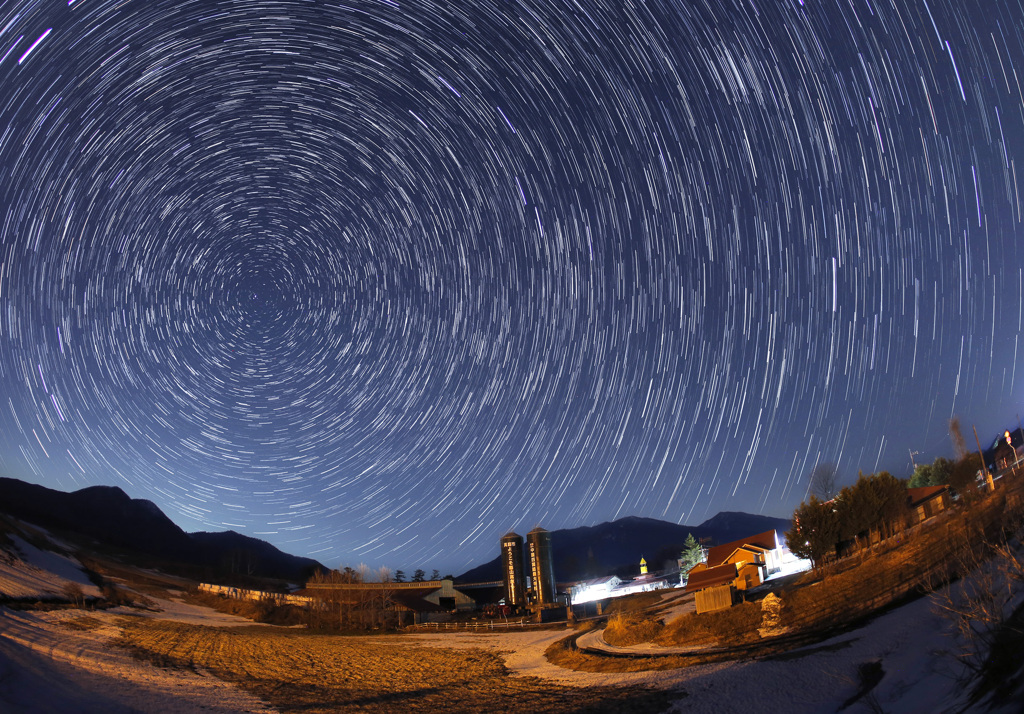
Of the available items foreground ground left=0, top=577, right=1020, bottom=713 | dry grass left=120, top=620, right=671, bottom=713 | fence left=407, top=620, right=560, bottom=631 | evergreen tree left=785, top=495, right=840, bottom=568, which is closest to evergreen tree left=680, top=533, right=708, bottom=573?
fence left=407, top=620, right=560, bottom=631

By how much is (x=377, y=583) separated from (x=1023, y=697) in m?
60.7

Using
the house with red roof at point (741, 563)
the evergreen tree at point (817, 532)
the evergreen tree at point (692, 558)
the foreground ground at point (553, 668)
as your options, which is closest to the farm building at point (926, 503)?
the evergreen tree at point (817, 532)

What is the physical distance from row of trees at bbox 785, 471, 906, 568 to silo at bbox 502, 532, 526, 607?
117 ft

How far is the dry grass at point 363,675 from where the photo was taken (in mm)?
17797

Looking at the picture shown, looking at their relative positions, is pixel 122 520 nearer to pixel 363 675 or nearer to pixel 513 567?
pixel 513 567

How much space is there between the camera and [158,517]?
192 metres

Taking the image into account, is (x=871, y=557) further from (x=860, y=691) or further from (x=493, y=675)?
(x=493, y=675)

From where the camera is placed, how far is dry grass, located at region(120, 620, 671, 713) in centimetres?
1780

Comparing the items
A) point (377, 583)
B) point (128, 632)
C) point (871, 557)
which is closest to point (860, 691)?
point (871, 557)

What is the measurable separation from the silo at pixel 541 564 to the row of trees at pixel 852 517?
33.3m

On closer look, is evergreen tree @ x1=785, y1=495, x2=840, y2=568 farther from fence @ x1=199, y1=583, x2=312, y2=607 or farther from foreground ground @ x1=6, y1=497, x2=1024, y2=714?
fence @ x1=199, y1=583, x2=312, y2=607

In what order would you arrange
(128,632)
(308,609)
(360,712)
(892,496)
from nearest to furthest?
(360,712) → (128,632) → (892,496) → (308,609)

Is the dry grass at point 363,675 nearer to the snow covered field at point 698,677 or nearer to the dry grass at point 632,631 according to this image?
the snow covered field at point 698,677

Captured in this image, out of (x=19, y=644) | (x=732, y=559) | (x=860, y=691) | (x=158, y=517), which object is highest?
(x=158, y=517)
